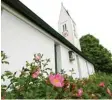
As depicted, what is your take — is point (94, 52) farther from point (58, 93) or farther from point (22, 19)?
point (58, 93)

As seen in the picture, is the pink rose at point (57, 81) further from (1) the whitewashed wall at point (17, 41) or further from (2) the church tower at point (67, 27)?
(2) the church tower at point (67, 27)

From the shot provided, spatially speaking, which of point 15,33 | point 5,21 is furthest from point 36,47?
point 5,21

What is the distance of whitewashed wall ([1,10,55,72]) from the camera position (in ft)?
14.9

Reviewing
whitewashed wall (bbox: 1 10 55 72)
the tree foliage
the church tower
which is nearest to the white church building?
whitewashed wall (bbox: 1 10 55 72)

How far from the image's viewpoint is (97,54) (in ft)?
103

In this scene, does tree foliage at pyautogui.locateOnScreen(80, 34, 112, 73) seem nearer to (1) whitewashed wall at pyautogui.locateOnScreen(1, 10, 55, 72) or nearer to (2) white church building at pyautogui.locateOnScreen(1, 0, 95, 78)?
(2) white church building at pyautogui.locateOnScreen(1, 0, 95, 78)

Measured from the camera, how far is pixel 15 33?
197 inches

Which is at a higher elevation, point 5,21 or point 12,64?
point 5,21

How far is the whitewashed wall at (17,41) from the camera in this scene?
179 inches

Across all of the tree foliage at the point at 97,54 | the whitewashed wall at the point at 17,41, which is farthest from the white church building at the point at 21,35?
the tree foliage at the point at 97,54

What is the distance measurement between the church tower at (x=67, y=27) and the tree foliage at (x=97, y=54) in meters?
10.0

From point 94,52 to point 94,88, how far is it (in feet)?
94.9

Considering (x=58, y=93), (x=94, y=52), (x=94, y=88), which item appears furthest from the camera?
(x=94, y=52)

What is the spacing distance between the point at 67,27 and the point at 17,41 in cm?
1637
